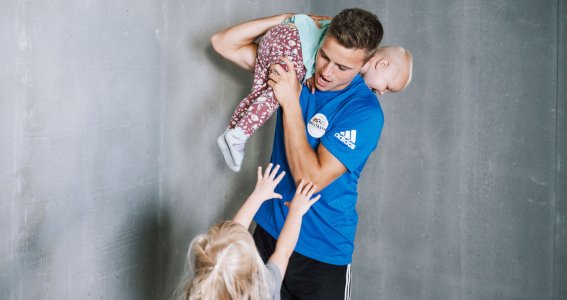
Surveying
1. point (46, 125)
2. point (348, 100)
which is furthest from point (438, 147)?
point (46, 125)

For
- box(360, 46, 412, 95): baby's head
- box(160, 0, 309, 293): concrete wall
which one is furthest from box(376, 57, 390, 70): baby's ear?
box(160, 0, 309, 293): concrete wall

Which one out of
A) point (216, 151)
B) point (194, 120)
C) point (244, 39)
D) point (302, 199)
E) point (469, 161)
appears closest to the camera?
point (302, 199)

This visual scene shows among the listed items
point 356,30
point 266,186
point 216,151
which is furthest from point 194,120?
point 356,30

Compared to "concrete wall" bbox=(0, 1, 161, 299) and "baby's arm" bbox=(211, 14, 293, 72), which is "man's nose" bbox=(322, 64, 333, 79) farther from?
"concrete wall" bbox=(0, 1, 161, 299)

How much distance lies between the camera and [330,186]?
1.93 metres

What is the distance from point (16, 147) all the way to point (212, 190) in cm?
109

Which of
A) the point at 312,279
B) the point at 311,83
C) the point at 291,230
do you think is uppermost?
the point at 311,83

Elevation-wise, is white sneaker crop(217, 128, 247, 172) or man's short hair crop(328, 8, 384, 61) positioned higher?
man's short hair crop(328, 8, 384, 61)

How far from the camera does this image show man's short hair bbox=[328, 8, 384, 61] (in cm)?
166

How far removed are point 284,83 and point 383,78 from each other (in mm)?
553

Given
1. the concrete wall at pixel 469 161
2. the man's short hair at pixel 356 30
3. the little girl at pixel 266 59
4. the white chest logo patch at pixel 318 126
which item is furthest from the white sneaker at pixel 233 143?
the concrete wall at pixel 469 161

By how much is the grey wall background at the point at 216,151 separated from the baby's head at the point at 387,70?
2.48 feet

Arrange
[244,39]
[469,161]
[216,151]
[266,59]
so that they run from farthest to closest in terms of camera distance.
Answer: [469,161]
[216,151]
[244,39]
[266,59]

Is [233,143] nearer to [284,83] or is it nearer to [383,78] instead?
[284,83]
